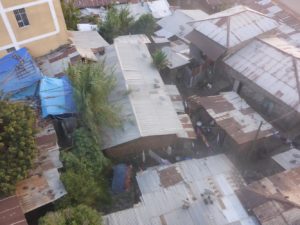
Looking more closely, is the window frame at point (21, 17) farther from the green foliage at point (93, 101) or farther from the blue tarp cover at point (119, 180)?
the blue tarp cover at point (119, 180)

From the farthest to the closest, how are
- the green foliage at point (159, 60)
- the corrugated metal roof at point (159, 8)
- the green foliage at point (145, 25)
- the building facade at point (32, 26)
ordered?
the corrugated metal roof at point (159, 8), the green foliage at point (145, 25), the green foliage at point (159, 60), the building facade at point (32, 26)

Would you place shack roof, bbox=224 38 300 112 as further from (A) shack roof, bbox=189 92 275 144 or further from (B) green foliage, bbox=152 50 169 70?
(B) green foliage, bbox=152 50 169 70

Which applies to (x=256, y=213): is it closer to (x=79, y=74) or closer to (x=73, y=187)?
(x=73, y=187)

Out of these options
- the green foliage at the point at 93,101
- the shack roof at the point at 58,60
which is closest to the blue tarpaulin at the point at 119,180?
the green foliage at the point at 93,101

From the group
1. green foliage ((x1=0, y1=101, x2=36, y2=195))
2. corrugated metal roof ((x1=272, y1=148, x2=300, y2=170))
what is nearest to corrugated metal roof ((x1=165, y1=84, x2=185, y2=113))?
corrugated metal roof ((x1=272, y1=148, x2=300, y2=170))

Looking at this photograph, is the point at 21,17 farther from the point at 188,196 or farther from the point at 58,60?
the point at 188,196

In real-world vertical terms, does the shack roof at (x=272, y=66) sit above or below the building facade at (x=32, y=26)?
below

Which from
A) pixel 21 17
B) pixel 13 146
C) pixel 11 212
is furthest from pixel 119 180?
pixel 21 17
